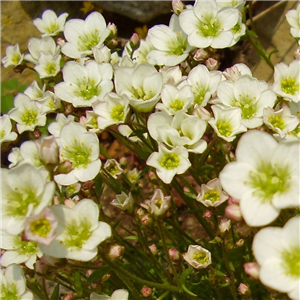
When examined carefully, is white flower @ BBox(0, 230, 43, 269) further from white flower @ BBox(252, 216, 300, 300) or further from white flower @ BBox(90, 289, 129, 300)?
white flower @ BBox(252, 216, 300, 300)

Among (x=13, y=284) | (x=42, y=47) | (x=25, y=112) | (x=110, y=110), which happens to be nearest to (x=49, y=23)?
(x=42, y=47)

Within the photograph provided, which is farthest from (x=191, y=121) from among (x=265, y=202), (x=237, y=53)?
(x=237, y=53)

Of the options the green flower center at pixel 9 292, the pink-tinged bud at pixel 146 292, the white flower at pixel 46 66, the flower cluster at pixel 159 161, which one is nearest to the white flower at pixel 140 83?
the flower cluster at pixel 159 161

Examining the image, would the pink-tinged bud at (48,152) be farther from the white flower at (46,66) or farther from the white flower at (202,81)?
the white flower at (46,66)

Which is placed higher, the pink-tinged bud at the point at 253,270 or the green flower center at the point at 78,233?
the pink-tinged bud at the point at 253,270

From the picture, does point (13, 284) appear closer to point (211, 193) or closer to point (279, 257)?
point (211, 193)

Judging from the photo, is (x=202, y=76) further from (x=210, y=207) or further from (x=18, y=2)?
(x=18, y=2)
